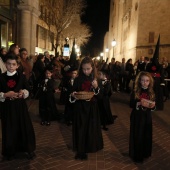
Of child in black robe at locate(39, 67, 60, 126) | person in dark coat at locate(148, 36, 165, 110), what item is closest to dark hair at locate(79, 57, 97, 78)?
child in black robe at locate(39, 67, 60, 126)

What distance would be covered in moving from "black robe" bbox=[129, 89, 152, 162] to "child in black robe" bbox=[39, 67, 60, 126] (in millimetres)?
3158

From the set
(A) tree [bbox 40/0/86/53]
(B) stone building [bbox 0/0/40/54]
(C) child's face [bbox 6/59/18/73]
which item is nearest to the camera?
(C) child's face [bbox 6/59/18/73]

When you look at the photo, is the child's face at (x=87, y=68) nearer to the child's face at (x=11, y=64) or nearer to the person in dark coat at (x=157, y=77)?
the child's face at (x=11, y=64)

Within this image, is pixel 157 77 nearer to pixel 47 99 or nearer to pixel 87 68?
pixel 47 99

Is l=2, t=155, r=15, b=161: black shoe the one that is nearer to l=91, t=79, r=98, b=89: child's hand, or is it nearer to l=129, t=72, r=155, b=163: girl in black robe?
l=91, t=79, r=98, b=89: child's hand

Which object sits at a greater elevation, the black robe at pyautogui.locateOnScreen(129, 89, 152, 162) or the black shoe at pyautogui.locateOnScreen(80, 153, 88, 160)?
the black robe at pyautogui.locateOnScreen(129, 89, 152, 162)

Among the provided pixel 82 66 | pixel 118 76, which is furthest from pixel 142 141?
pixel 118 76

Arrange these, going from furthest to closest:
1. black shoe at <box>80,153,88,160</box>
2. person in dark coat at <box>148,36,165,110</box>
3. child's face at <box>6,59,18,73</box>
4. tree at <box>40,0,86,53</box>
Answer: tree at <box>40,0,86,53</box>, person in dark coat at <box>148,36,165,110</box>, black shoe at <box>80,153,88,160</box>, child's face at <box>6,59,18,73</box>

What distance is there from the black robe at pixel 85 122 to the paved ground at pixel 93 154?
1.06 feet

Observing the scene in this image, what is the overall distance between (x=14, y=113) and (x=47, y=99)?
2.88 meters

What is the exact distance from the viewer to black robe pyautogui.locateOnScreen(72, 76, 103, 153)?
465 cm

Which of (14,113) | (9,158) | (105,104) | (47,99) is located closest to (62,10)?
(47,99)

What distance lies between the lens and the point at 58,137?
604cm

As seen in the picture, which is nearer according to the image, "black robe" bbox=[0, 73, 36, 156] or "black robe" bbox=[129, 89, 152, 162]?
"black robe" bbox=[0, 73, 36, 156]
